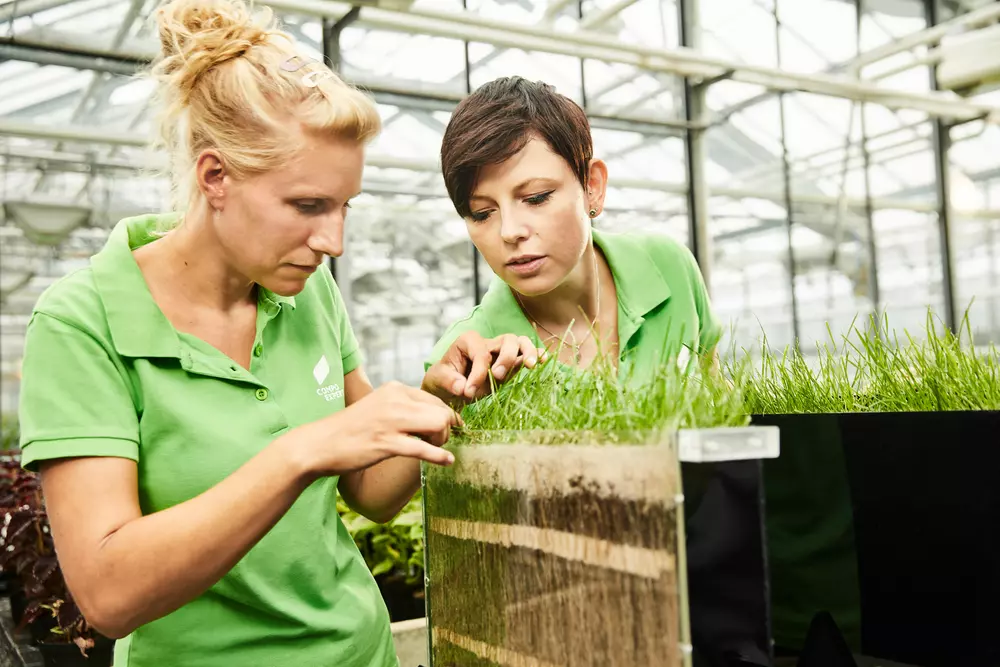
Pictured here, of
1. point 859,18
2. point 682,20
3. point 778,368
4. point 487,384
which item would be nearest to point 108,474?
point 487,384

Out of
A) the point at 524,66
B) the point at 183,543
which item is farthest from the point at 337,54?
the point at 183,543

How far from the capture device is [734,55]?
792 cm

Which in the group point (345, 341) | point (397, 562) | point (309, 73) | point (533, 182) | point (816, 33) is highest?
point (816, 33)

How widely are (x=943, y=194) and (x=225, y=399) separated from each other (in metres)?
9.10

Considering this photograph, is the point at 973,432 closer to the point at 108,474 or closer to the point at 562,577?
the point at 562,577

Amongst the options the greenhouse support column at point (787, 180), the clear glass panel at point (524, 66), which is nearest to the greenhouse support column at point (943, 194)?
the greenhouse support column at point (787, 180)

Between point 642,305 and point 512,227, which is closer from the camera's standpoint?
point 512,227

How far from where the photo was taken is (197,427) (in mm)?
1074

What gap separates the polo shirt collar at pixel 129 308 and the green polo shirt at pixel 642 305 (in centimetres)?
38

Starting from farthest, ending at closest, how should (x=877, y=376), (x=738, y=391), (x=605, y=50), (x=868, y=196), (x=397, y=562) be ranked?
(x=868, y=196)
(x=605, y=50)
(x=397, y=562)
(x=877, y=376)
(x=738, y=391)

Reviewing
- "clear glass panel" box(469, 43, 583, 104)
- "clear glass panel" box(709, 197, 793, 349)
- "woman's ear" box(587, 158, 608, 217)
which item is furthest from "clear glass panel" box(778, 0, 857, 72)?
"woman's ear" box(587, 158, 608, 217)

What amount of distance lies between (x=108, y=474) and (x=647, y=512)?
0.62 meters

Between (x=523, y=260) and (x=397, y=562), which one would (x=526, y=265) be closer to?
(x=523, y=260)

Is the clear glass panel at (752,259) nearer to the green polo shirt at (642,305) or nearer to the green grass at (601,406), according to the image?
the green polo shirt at (642,305)
